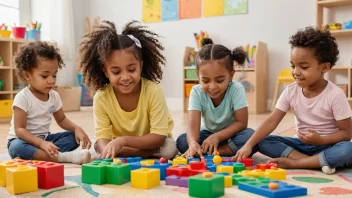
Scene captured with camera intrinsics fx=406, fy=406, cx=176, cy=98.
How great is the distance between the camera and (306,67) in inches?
48.2

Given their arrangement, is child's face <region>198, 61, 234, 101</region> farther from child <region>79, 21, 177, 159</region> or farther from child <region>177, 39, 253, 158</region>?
child <region>79, 21, 177, 159</region>

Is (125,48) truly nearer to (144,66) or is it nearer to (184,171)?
(144,66)

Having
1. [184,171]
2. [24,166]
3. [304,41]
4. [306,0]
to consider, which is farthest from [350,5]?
[24,166]

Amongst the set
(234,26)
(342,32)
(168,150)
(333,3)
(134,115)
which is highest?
(333,3)

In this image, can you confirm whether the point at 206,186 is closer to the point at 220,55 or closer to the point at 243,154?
the point at 243,154

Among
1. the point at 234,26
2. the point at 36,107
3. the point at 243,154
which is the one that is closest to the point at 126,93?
the point at 36,107

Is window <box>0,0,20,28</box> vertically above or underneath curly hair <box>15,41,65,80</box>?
above

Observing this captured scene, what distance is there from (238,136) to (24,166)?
2.40 ft

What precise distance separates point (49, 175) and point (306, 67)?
791 mm

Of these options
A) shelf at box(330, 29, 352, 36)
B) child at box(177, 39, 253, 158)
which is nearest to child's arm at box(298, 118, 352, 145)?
child at box(177, 39, 253, 158)

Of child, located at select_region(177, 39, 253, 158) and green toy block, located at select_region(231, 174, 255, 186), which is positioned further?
child, located at select_region(177, 39, 253, 158)

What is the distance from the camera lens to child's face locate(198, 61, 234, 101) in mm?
1344

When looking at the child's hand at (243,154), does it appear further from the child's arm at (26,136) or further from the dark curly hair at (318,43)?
the child's arm at (26,136)

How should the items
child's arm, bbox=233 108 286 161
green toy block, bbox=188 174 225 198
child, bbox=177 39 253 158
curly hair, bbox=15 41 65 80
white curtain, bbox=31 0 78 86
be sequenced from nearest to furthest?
green toy block, bbox=188 174 225 198 → child's arm, bbox=233 108 286 161 → child, bbox=177 39 253 158 → curly hair, bbox=15 41 65 80 → white curtain, bbox=31 0 78 86
